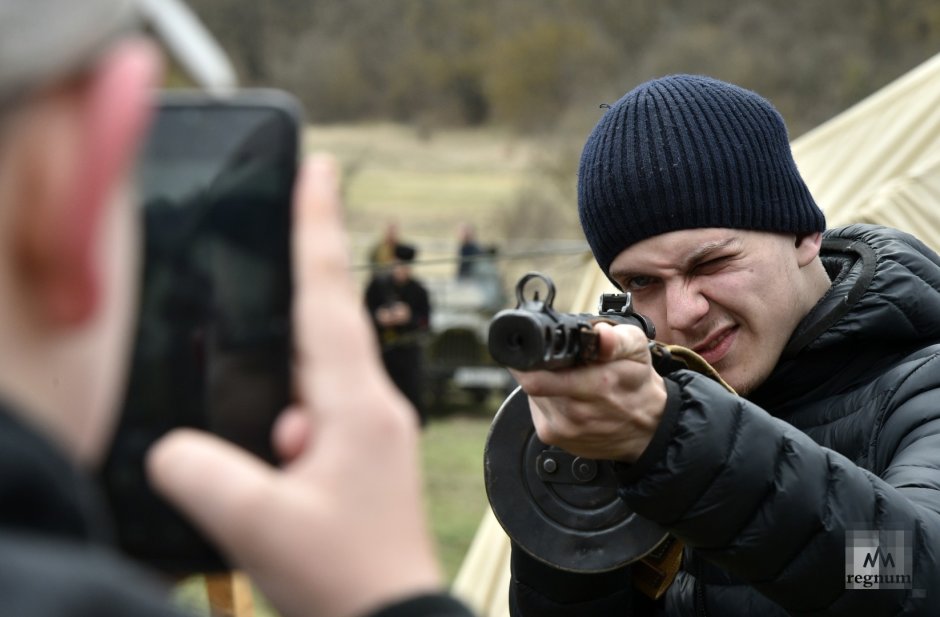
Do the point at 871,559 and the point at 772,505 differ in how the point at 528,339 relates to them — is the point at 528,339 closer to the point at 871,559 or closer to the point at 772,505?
the point at 772,505

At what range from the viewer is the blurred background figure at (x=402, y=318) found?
11.0 m

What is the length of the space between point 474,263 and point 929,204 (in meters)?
9.88

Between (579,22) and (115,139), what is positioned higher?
(115,139)

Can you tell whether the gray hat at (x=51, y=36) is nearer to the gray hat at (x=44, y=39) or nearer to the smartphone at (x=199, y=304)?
the gray hat at (x=44, y=39)

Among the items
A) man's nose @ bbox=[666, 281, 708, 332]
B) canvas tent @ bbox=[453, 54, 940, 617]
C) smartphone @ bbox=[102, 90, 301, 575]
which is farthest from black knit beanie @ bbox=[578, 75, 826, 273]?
canvas tent @ bbox=[453, 54, 940, 617]

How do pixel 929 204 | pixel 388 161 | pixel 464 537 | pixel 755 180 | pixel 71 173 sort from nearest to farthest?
pixel 71 173, pixel 755 180, pixel 929 204, pixel 464 537, pixel 388 161

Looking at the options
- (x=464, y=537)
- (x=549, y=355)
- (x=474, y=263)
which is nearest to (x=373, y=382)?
(x=549, y=355)

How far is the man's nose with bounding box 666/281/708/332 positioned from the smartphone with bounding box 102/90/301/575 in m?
1.54

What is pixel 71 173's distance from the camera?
72cm

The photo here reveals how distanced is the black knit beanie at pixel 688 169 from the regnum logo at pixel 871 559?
0.77 m

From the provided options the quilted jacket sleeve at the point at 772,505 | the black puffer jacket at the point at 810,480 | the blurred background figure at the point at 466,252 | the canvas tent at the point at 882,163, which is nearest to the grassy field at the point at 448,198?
the blurred background figure at the point at 466,252

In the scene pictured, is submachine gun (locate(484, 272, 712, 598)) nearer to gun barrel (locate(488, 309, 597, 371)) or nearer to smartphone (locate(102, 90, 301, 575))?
gun barrel (locate(488, 309, 597, 371))

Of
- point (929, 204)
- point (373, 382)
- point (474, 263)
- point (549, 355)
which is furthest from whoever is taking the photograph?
→ point (474, 263)

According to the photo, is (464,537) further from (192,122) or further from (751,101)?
(192,122)
